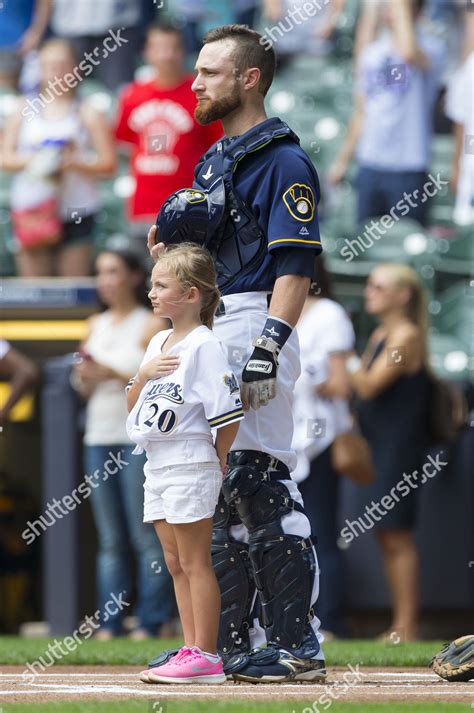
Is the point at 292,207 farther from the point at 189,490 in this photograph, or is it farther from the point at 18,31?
the point at 18,31

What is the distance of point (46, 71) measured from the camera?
9406 millimetres

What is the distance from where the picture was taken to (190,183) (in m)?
8.86

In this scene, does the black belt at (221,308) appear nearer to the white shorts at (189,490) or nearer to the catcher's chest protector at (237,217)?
the catcher's chest protector at (237,217)

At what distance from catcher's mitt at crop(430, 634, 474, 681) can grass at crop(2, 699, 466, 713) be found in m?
0.63

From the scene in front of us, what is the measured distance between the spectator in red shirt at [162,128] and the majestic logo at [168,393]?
4.71m

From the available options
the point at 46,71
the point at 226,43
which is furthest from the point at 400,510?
the point at 46,71

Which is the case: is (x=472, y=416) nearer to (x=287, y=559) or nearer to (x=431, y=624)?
(x=431, y=624)

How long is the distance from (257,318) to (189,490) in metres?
0.63

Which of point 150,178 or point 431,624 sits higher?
point 150,178

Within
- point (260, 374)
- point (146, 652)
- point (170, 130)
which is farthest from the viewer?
point (170, 130)

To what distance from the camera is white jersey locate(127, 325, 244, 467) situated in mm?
4133

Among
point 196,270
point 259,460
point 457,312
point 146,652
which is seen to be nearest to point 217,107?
point 196,270

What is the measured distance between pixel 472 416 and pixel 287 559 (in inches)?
146

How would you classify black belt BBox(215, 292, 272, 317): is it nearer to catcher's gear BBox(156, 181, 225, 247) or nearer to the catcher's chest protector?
the catcher's chest protector
